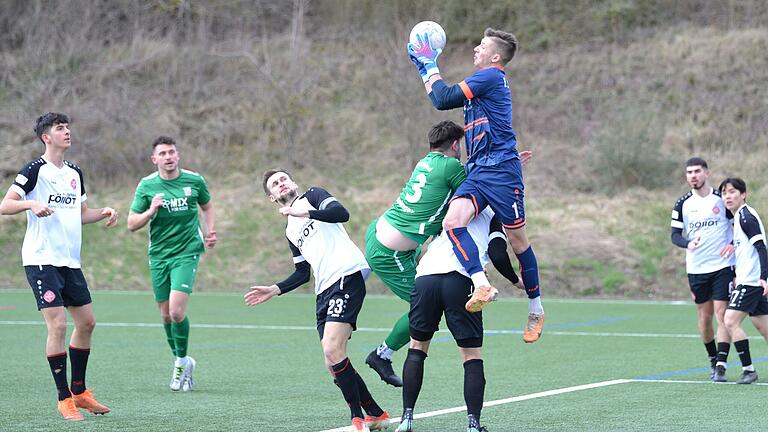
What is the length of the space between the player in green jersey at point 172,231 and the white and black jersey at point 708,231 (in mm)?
4885

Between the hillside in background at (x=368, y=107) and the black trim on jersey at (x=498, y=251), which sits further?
the hillside in background at (x=368, y=107)

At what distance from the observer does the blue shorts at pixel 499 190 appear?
7371 mm

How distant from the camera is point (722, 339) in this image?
10797mm

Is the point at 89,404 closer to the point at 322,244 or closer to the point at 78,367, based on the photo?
the point at 78,367

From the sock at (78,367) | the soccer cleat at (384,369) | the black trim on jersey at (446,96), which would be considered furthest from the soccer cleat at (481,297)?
the sock at (78,367)

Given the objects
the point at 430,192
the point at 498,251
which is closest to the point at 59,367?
the point at 430,192

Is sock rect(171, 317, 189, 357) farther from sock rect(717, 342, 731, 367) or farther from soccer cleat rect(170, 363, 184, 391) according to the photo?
sock rect(717, 342, 731, 367)

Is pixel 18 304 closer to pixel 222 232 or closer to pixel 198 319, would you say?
pixel 198 319

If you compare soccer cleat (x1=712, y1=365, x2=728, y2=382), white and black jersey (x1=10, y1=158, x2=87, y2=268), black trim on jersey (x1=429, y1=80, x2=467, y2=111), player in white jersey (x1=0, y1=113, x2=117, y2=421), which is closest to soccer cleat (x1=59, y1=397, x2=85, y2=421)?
player in white jersey (x1=0, y1=113, x2=117, y2=421)

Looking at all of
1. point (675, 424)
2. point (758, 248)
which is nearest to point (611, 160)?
point (758, 248)

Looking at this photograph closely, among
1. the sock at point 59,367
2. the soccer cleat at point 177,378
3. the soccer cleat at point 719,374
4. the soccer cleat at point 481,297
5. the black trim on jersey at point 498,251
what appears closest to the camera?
the soccer cleat at point 481,297

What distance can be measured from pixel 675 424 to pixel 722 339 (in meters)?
3.26

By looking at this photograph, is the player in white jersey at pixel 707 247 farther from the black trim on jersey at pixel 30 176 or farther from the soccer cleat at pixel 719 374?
the black trim on jersey at pixel 30 176

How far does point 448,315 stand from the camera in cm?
714
